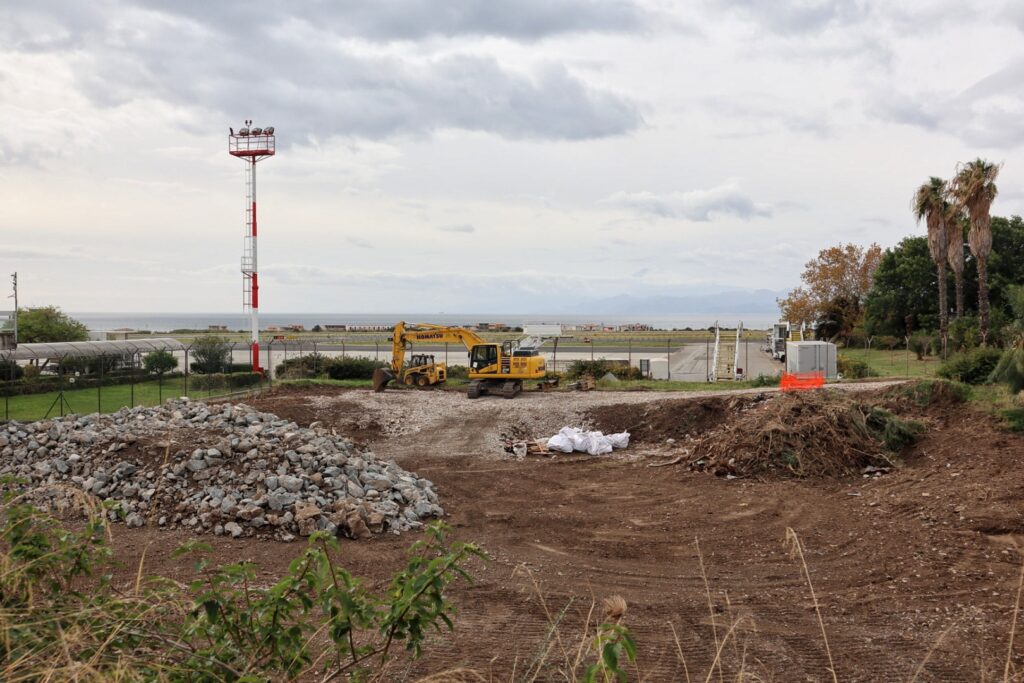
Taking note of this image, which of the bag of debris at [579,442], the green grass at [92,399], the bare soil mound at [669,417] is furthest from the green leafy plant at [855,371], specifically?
the green grass at [92,399]

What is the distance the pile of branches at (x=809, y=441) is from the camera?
16953 mm

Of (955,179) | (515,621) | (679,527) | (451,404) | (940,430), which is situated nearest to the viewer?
(515,621)

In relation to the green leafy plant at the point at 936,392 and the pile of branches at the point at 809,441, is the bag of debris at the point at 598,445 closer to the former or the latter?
the pile of branches at the point at 809,441

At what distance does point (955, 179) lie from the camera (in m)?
35.7

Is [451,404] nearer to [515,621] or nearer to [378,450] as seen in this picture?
[378,450]

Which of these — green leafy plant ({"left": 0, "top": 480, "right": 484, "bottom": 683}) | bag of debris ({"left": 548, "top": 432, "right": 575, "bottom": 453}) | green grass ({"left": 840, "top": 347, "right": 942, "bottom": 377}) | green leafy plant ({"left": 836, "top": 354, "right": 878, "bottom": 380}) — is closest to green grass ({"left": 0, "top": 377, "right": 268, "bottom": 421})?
bag of debris ({"left": 548, "top": 432, "right": 575, "bottom": 453})

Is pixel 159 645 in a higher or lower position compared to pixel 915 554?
higher

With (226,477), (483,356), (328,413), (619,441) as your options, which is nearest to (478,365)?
(483,356)

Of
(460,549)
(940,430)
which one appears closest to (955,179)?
(940,430)

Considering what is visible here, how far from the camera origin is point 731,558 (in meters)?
11.5

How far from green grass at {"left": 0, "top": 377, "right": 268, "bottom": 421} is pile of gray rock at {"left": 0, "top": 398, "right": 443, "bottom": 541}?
1009 centimetres

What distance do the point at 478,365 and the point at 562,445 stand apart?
8951 millimetres

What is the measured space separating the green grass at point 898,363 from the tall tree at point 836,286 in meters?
9.08

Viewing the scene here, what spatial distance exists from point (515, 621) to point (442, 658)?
1308mm
